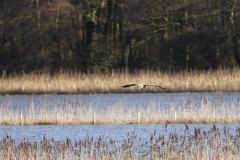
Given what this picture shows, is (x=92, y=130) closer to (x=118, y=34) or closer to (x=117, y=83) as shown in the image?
(x=117, y=83)

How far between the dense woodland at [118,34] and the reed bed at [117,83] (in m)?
5.95

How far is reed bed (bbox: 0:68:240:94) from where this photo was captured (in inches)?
1152

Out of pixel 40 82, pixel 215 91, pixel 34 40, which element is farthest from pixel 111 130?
pixel 34 40

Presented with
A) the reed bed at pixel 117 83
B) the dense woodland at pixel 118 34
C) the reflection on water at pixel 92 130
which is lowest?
the reflection on water at pixel 92 130

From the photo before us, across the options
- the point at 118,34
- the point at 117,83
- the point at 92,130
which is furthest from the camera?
the point at 118,34

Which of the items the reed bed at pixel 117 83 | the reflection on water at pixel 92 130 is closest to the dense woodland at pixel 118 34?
the reed bed at pixel 117 83

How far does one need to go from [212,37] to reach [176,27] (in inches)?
95.6

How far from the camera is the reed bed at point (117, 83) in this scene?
96.0 ft

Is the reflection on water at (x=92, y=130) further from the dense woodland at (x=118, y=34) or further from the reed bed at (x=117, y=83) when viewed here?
the dense woodland at (x=118, y=34)

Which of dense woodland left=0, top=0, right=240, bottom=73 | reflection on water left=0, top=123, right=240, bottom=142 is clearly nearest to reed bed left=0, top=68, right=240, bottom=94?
dense woodland left=0, top=0, right=240, bottom=73

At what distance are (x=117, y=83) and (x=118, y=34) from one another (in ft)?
34.1

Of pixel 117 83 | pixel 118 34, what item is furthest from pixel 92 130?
pixel 118 34

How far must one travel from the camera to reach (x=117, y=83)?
31.6m

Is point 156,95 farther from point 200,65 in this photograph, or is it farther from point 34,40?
point 34,40
